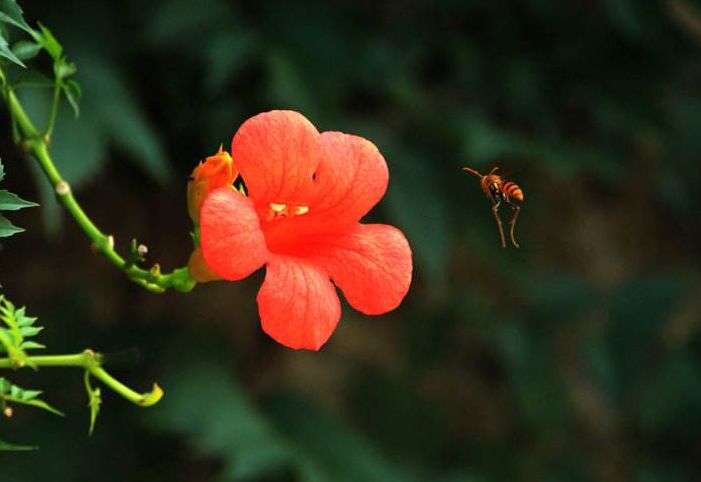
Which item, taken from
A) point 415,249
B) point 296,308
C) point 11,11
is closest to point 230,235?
point 296,308

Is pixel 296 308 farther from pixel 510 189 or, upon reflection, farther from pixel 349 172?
pixel 510 189

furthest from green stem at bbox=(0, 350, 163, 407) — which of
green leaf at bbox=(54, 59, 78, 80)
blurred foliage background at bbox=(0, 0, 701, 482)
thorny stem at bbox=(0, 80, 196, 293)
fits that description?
blurred foliage background at bbox=(0, 0, 701, 482)

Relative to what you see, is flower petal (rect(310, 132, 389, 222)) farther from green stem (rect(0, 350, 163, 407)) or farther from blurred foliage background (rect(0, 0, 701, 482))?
blurred foliage background (rect(0, 0, 701, 482))

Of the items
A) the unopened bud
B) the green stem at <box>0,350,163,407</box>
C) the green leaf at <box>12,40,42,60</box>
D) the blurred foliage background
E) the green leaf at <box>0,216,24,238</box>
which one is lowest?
the blurred foliage background

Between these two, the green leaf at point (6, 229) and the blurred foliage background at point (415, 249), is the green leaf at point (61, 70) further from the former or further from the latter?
the blurred foliage background at point (415, 249)

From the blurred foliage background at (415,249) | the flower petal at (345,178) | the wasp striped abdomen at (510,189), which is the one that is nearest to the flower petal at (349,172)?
the flower petal at (345,178)

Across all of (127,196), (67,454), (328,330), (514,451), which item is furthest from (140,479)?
(328,330)

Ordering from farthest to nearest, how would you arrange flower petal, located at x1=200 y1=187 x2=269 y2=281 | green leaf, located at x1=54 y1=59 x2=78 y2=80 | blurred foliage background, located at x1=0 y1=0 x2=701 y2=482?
1. blurred foliage background, located at x1=0 y1=0 x2=701 y2=482
2. green leaf, located at x1=54 y1=59 x2=78 y2=80
3. flower petal, located at x1=200 y1=187 x2=269 y2=281
